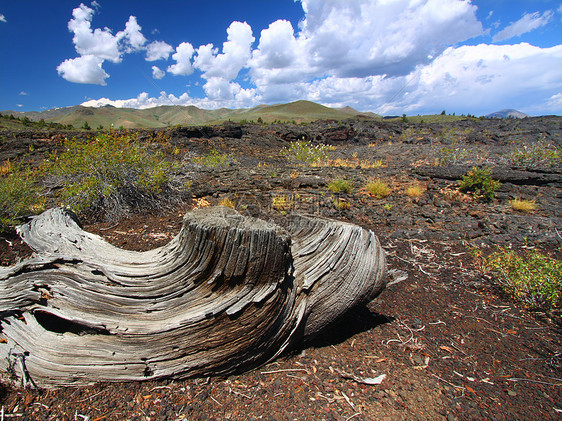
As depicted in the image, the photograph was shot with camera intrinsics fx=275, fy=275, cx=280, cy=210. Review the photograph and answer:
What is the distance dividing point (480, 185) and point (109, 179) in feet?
35.8

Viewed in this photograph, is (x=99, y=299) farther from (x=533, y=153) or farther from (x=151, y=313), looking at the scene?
(x=533, y=153)

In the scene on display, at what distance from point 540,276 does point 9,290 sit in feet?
19.9

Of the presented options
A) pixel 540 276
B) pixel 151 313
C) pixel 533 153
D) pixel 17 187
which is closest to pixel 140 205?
pixel 17 187

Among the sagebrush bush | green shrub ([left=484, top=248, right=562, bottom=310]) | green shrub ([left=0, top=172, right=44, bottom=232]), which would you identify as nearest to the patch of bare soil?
green shrub ([left=484, top=248, right=562, bottom=310])

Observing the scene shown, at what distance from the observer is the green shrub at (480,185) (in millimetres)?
8352

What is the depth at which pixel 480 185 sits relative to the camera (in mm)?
8852

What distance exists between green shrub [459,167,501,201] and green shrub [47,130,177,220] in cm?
921

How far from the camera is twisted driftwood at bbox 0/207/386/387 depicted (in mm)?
2246

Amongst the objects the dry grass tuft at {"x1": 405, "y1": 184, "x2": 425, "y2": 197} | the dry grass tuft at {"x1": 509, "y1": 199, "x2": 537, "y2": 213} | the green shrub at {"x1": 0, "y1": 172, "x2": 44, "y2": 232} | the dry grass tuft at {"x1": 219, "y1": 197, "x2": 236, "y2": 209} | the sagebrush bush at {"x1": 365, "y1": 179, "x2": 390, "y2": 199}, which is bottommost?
the dry grass tuft at {"x1": 509, "y1": 199, "x2": 537, "y2": 213}

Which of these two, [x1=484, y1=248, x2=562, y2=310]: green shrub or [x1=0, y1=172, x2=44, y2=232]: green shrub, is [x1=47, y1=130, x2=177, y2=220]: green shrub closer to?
[x1=0, y1=172, x2=44, y2=232]: green shrub

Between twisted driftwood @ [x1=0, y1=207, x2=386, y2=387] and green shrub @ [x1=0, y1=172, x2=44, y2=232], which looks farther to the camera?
green shrub @ [x1=0, y1=172, x2=44, y2=232]

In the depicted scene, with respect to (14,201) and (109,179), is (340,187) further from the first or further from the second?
(14,201)

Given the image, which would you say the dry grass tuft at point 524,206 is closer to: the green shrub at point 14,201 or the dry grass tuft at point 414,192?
the dry grass tuft at point 414,192

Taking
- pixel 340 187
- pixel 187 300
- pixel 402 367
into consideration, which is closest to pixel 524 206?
pixel 340 187
